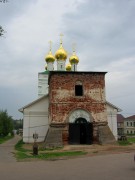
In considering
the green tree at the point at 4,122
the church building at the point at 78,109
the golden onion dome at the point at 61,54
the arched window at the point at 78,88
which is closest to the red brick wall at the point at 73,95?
the church building at the point at 78,109

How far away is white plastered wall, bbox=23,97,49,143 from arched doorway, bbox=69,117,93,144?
6.75 metres

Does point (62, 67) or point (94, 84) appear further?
point (62, 67)

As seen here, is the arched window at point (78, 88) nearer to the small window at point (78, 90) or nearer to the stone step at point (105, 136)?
the small window at point (78, 90)

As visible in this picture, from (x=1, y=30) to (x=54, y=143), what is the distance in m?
17.5

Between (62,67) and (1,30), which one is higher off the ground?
(62,67)

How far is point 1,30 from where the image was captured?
9641 mm

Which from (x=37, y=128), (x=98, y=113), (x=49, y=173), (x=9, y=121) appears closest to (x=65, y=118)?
(x=98, y=113)

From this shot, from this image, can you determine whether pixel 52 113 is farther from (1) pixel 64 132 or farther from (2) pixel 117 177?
(2) pixel 117 177

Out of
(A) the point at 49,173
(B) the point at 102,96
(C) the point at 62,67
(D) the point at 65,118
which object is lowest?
(A) the point at 49,173

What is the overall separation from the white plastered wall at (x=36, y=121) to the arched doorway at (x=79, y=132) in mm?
6754

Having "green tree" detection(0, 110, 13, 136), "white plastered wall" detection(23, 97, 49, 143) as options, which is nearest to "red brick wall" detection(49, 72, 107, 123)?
"white plastered wall" detection(23, 97, 49, 143)

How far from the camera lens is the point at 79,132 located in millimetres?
27750

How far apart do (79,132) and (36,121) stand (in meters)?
7.92

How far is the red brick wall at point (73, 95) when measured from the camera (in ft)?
89.0
